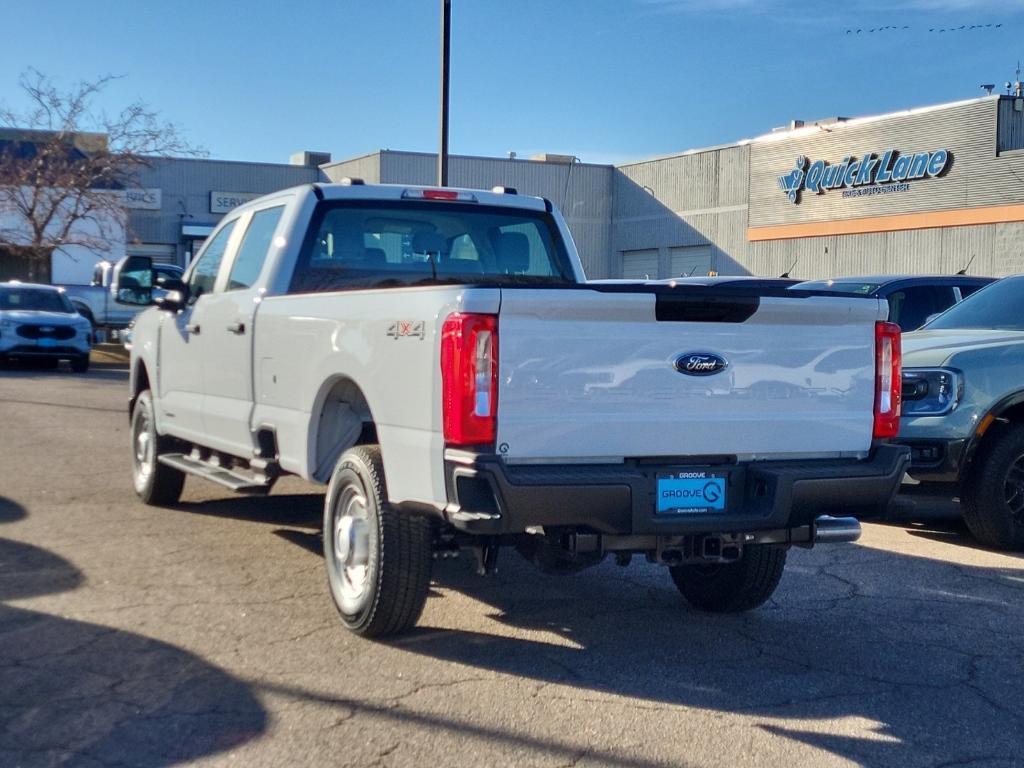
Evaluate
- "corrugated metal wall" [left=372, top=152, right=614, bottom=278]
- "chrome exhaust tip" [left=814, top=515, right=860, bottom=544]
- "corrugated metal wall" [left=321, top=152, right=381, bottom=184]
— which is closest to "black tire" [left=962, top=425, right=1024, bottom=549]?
"chrome exhaust tip" [left=814, top=515, right=860, bottom=544]

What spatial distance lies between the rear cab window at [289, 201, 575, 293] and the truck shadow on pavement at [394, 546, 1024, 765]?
67.5 inches

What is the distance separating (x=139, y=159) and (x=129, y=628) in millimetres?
29592

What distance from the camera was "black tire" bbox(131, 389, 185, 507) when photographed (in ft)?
28.9

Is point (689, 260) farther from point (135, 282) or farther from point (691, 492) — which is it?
point (691, 492)

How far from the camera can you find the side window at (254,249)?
24.0ft

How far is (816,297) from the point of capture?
17.0ft

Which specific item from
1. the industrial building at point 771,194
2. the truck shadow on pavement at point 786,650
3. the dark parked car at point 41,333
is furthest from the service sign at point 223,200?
the truck shadow on pavement at point 786,650

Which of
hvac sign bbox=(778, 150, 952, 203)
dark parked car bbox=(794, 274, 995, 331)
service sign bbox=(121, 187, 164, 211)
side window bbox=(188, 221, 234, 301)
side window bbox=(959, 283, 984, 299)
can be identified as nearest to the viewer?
side window bbox=(188, 221, 234, 301)

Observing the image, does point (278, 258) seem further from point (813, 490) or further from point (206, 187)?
point (206, 187)

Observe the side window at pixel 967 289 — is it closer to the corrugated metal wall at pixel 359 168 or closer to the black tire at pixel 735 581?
the black tire at pixel 735 581

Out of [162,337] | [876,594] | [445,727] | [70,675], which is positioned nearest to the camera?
[445,727]

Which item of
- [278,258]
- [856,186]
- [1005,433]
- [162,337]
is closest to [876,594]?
[1005,433]

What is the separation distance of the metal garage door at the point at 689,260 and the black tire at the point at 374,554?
4045 centimetres

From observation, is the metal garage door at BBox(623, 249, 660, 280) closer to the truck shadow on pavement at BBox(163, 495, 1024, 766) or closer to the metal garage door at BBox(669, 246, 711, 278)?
the metal garage door at BBox(669, 246, 711, 278)
